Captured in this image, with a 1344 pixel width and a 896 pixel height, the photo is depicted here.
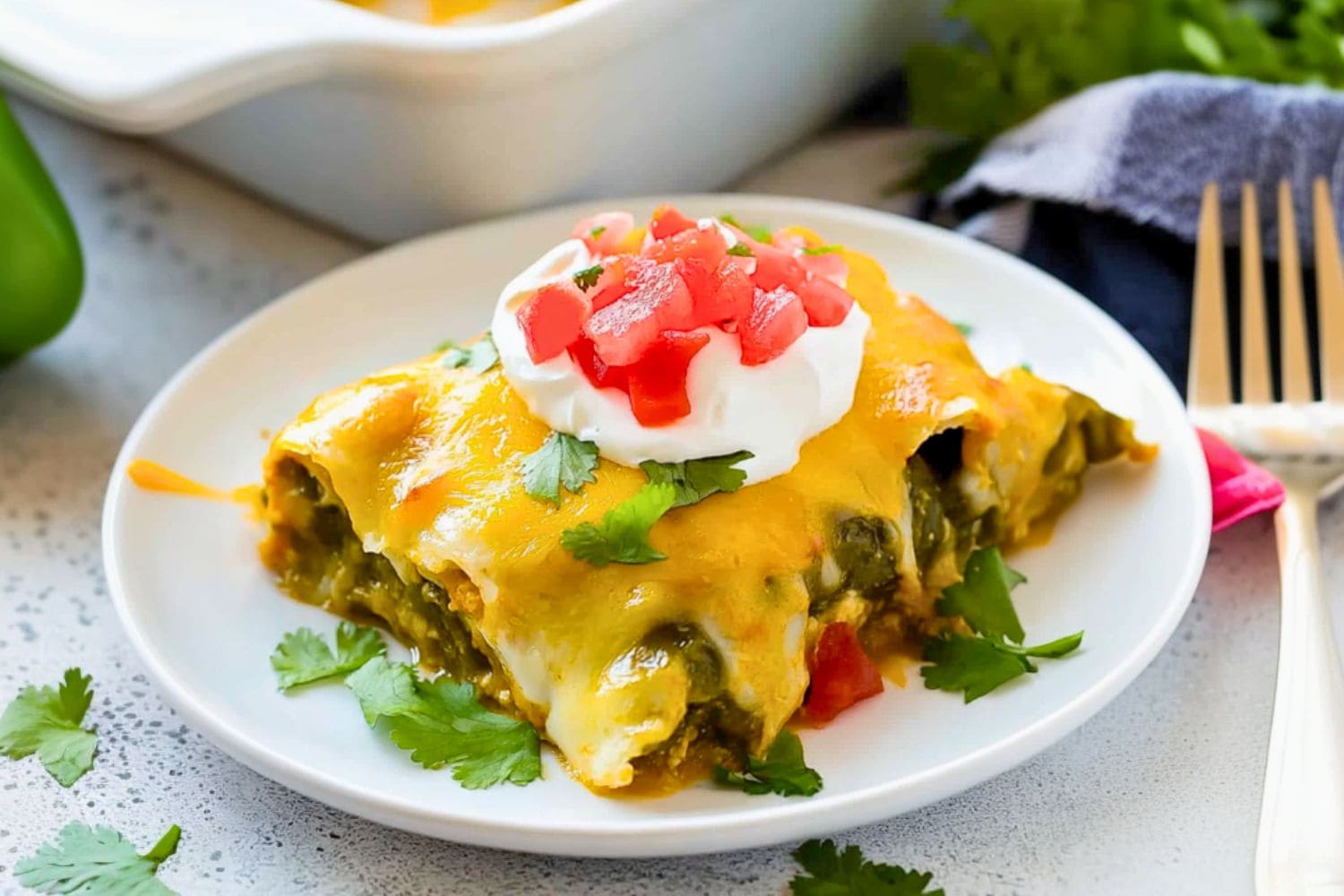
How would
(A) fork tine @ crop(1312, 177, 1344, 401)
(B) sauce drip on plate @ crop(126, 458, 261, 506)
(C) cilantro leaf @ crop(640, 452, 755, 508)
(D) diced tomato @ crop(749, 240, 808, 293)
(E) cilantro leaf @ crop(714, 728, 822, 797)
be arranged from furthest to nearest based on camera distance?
1. (A) fork tine @ crop(1312, 177, 1344, 401)
2. (B) sauce drip on plate @ crop(126, 458, 261, 506)
3. (D) diced tomato @ crop(749, 240, 808, 293)
4. (C) cilantro leaf @ crop(640, 452, 755, 508)
5. (E) cilantro leaf @ crop(714, 728, 822, 797)

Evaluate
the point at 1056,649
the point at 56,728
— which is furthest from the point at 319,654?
the point at 1056,649

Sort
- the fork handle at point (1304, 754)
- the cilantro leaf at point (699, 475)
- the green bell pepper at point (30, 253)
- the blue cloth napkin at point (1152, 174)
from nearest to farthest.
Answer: the fork handle at point (1304, 754), the cilantro leaf at point (699, 475), the green bell pepper at point (30, 253), the blue cloth napkin at point (1152, 174)

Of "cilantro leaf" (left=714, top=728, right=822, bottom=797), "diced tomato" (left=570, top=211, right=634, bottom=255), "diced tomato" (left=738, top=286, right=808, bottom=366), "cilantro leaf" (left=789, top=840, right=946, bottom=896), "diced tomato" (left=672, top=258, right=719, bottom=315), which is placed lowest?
"cilantro leaf" (left=789, top=840, right=946, bottom=896)

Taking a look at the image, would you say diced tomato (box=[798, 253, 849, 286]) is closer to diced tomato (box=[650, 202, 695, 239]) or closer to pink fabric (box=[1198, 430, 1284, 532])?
diced tomato (box=[650, 202, 695, 239])

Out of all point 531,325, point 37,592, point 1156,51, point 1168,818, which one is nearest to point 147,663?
point 37,592

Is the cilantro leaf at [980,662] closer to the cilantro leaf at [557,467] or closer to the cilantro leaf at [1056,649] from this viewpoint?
the cilantro leaf at [1056,649]

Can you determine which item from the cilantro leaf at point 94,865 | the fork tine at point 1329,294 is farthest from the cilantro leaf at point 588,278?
the fork tine at point 1329,294

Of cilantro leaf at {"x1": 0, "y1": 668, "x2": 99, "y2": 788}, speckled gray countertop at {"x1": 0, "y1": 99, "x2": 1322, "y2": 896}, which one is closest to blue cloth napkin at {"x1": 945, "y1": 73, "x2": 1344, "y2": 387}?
speckled gray countertop at {"x1": 0, "y1": 99, "x2": 1322, "y2": 896}
